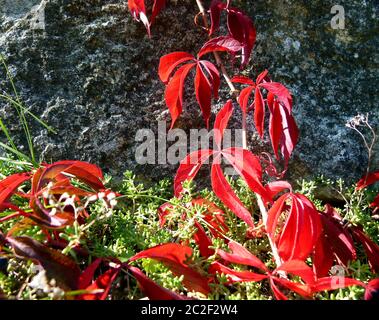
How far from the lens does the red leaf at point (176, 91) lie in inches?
45.5

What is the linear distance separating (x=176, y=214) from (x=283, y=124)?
0.34 meters

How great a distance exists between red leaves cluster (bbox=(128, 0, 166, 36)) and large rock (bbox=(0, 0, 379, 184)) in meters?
0.05

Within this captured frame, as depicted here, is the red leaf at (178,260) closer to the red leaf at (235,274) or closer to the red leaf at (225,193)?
the red leaf at (235,274)

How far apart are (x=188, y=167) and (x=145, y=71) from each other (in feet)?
1.13

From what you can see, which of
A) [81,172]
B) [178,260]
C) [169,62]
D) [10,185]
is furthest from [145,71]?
[178,260]

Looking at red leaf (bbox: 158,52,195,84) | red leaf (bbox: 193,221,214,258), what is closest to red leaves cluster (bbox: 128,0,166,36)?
red leaf (bbox: 158,52,195,84)

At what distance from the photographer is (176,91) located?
46.1 inches

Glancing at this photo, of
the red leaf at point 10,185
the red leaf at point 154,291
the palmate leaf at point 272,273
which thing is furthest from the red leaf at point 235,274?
the red leaf at point 10,185

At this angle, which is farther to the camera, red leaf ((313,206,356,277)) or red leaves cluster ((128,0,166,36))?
red leaves cluster ((128,0,166,36))

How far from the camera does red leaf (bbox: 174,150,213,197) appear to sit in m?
1.11

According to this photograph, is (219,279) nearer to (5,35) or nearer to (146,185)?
(146,185)

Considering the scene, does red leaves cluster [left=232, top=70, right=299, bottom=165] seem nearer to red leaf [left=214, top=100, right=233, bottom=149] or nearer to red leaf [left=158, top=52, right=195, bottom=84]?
red leaf [left=214, top=100, right=233, bottom=149]

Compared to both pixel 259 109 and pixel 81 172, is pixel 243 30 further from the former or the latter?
pixel 81 172

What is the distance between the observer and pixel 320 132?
1.26m
